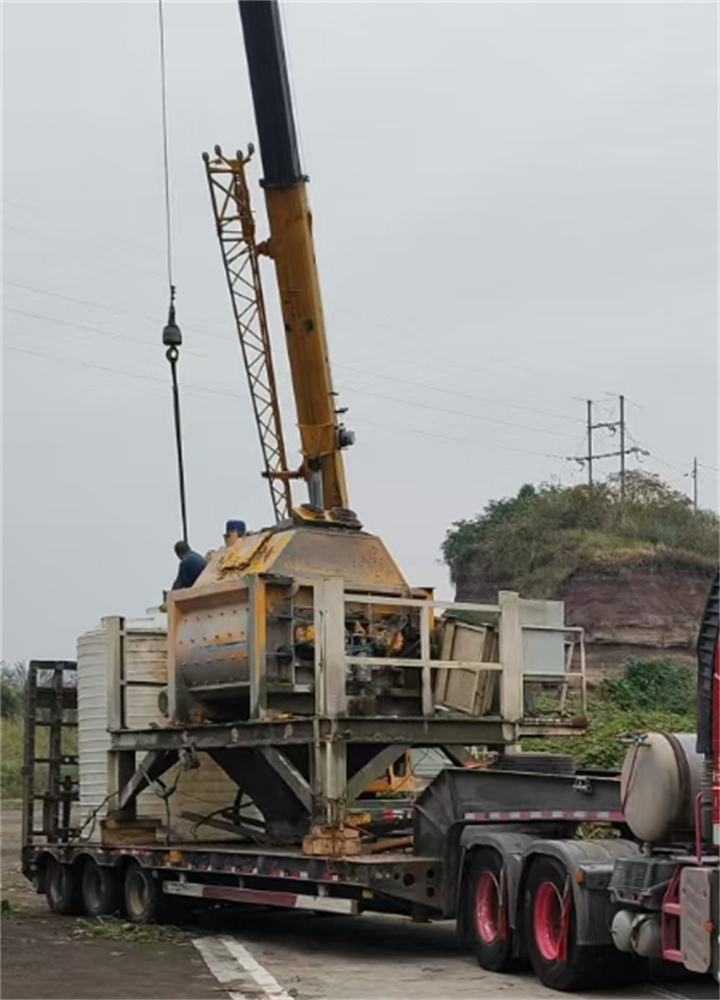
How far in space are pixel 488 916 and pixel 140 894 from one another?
213 inches

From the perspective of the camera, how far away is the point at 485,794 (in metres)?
13.3

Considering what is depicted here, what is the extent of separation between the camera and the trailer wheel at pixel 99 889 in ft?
56.6

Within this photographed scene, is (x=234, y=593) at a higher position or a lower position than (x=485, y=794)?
higher

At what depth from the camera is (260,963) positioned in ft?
43.3

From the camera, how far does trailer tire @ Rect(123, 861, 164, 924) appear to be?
53.5 feet

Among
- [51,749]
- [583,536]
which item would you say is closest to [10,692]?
[583,536]

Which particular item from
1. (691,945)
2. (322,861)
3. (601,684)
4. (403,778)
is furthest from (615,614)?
(691,945)

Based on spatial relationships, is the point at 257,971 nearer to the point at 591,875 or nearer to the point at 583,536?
the point at 591,875

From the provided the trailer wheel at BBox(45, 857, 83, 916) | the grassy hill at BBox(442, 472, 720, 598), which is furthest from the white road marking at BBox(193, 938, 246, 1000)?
the grassy hill at BBox(442, 472, 720, 598)

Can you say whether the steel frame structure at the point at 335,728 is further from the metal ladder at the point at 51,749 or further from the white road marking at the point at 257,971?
the metal ladder at the point at 51,749

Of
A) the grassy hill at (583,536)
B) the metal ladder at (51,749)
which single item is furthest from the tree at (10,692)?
the metal ladder at (51,749)

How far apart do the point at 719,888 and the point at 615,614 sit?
36440 millimetres

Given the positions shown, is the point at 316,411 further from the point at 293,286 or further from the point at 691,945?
the point at 691,945

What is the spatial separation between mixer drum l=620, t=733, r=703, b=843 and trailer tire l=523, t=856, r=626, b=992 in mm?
847
